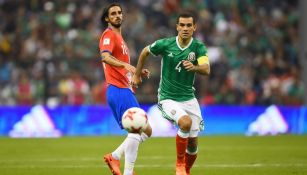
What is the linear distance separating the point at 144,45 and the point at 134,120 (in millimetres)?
13504

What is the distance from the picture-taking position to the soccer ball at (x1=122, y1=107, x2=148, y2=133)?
948 centimetres

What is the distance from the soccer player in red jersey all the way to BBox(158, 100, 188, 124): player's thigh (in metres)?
0.49

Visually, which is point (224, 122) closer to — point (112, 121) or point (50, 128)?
point (112, 121)

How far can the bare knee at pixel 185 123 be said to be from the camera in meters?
10.2

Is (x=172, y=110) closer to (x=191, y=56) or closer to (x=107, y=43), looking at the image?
(x=191, y=56)

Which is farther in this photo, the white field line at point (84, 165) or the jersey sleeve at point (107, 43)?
the white field line at point (84, 165)

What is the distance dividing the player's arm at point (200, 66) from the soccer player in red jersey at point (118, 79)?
26.2 inches

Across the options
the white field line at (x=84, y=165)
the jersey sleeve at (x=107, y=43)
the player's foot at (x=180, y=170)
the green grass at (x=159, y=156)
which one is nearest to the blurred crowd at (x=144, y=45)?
the green grass at (x=159, y=156)

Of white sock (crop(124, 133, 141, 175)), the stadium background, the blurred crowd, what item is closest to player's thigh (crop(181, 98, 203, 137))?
white sock (crop(124, 133, 141, 175))

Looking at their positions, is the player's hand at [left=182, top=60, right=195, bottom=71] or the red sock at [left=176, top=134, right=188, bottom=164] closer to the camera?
the player's hand at [left=182, top=60, right=195, bottom=71]

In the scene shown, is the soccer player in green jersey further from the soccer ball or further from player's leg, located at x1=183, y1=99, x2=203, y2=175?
the soccer ball

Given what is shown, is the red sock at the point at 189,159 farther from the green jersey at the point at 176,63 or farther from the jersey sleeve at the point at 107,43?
the jersey sleeve at the point at 107,43

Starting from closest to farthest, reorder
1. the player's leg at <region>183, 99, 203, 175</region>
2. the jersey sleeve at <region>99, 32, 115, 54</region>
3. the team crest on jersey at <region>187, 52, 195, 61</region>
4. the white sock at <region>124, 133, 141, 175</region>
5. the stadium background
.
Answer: the white sock at <region>124, 133, 141, 175</region>, the jersey sleeve at <region>99, 32, 115, 54</region>, the team crest on jersey at <region>187, 52, 195, 61</region>, the player's leg at <region>183, 99, 203, 175</region>, the stadium background

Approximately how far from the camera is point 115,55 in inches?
399
